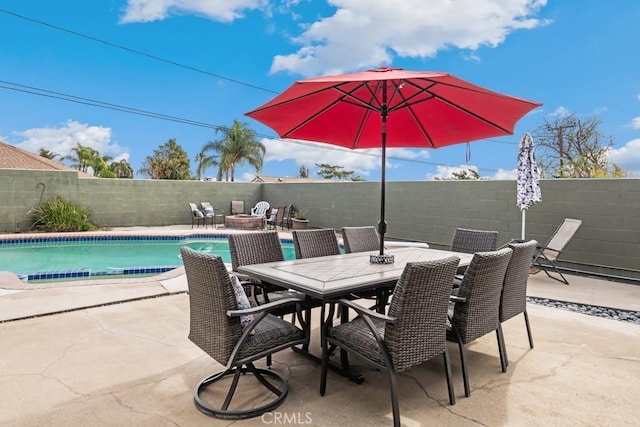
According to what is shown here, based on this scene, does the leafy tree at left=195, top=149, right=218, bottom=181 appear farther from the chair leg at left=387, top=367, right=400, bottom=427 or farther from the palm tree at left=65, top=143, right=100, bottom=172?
the chair leg at left=387, top=367, right=400, bottom=427

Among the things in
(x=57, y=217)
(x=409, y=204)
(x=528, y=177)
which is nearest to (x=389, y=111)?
(x=528, y=177)

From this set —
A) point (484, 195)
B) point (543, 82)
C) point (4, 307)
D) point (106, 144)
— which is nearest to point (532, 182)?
point (484, 195)

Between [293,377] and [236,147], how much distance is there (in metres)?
23.2

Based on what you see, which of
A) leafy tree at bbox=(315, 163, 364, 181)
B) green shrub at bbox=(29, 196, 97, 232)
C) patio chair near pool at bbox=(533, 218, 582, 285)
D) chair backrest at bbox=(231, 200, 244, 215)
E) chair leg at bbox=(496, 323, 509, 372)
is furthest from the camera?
leafy tree at bbox=(315, 163, 364, 181)

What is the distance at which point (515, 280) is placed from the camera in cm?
298

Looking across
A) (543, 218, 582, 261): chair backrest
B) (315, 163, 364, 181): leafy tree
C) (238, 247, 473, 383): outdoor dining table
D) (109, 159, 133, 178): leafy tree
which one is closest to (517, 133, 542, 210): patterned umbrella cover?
(543, 218, 582, 261): chair backrest

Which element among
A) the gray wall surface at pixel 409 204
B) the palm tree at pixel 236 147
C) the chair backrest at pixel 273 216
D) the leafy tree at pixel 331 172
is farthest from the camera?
the leafy tree at pixel 331 172

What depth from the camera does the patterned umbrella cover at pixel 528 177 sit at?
6332mm

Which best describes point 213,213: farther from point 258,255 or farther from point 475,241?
point 475,241

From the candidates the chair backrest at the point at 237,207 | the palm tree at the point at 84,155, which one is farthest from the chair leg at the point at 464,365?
the palm tree at the point at 84,155

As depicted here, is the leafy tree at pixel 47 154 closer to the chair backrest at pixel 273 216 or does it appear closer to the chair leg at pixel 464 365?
the chair backrest at pixel 273 216

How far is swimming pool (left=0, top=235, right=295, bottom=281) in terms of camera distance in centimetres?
683

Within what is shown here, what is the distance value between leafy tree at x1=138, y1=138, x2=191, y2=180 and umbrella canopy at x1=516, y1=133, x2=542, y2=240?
25184mm

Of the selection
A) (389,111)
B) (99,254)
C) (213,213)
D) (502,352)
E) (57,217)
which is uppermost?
(389,111)
